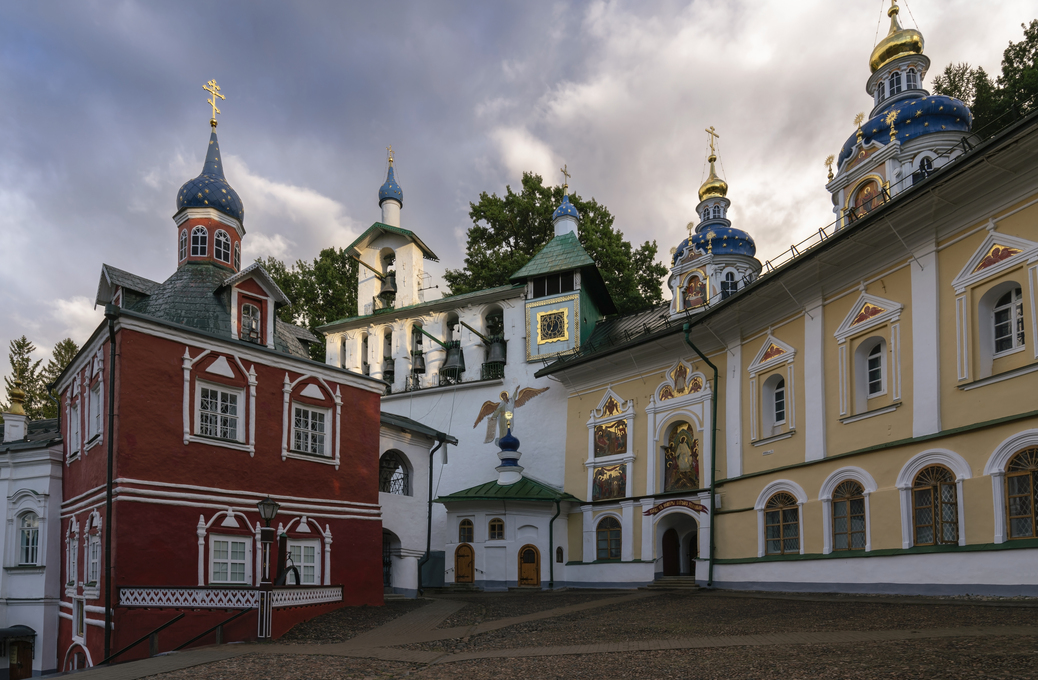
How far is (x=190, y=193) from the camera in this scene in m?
22.7

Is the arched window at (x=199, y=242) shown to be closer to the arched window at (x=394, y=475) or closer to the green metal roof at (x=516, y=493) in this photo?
the arched window at (x=394, y=475)

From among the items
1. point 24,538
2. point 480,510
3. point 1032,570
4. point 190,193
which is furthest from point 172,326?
point 1032,570

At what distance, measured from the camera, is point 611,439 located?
27766mm

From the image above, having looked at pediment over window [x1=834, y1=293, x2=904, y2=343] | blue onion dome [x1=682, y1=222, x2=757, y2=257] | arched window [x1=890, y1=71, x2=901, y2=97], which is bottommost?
pediment over window [x1=834, y1=293, x2=904, y2=343]

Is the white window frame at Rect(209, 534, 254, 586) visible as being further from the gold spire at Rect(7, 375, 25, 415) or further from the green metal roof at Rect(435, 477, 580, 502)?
the gold spire at Rect(7, 375, 25, 415)

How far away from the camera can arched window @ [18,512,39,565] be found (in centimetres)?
2150

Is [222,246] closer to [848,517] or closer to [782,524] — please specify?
[782,524]

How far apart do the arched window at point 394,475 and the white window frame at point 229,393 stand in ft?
23.3

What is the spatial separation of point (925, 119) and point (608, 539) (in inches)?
631

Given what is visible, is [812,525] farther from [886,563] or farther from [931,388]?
[931,388]

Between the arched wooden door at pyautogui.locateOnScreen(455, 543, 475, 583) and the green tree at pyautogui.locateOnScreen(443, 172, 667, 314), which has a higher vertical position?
the green tree at pyautogui.locateOnScreen(443, 172, 667, 314)

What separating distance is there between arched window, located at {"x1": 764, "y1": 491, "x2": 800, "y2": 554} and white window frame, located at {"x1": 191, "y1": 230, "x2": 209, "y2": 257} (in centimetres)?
1662

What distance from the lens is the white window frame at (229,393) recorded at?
17.9 meters

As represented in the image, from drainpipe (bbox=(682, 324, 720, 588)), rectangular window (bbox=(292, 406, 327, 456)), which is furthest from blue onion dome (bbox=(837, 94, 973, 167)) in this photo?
rectangular window (bbox=(292, 406, 327, 456))
